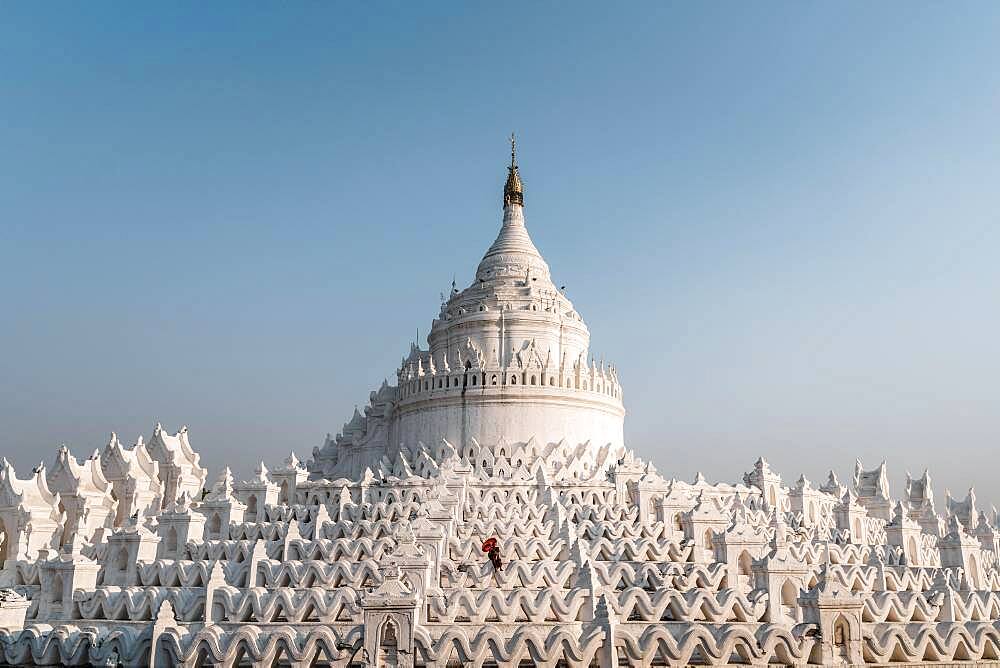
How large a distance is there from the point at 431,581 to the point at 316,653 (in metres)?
6.22

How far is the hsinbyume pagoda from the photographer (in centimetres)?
2139

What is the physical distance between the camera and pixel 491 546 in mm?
27938

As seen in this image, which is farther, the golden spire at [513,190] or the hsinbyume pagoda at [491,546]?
the golden spire at [513,190]

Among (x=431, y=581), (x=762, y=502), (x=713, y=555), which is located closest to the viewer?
(x=431, y=581)

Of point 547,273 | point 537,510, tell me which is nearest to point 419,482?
point 537,510

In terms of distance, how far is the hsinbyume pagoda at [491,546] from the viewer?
70.2ft

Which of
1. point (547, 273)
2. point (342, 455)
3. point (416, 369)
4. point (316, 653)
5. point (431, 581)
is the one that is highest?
point (547, 273)

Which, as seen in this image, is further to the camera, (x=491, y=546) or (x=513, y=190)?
(x=513, y=190)

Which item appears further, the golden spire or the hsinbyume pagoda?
the golden spire

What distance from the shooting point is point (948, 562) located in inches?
1474

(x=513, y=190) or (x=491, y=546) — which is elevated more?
(x=513, y=190)

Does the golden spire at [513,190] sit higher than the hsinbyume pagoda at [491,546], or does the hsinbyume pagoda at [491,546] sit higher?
the golden spire at [513,190]

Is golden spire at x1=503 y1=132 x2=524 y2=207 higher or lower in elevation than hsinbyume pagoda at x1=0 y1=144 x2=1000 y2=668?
higher

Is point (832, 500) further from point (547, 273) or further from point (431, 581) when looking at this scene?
point (431, 581)
